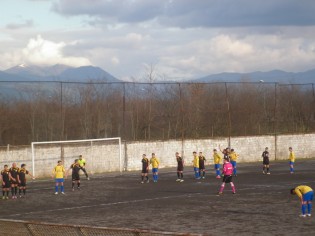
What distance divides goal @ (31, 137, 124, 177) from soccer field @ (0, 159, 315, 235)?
326 centimetres

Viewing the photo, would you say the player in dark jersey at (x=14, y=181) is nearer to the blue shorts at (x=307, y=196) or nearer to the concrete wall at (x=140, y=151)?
the concrete wall at (x=140, y=151)

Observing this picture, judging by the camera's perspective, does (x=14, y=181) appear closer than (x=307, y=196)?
No

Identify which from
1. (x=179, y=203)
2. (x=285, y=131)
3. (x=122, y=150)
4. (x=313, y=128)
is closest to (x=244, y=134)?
(x=285, y=131)

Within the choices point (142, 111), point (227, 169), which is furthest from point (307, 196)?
point (142, 111)

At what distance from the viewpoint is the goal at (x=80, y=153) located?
43.2 m

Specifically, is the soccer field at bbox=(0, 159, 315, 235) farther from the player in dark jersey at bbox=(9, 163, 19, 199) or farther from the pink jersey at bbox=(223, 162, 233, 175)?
the pink jersey at bbox=(223, 162, 233, 175)

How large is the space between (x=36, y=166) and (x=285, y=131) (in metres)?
28.9

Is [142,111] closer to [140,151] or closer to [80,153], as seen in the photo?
[140,151]

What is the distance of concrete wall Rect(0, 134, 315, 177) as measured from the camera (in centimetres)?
4300

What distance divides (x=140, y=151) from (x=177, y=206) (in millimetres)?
23668

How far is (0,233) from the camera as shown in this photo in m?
16.4

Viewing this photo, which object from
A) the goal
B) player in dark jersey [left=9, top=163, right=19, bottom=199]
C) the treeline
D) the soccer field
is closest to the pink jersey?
the soccer field

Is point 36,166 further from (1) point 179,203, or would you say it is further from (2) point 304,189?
(2) point 304,189

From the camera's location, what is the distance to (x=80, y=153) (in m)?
45.2
